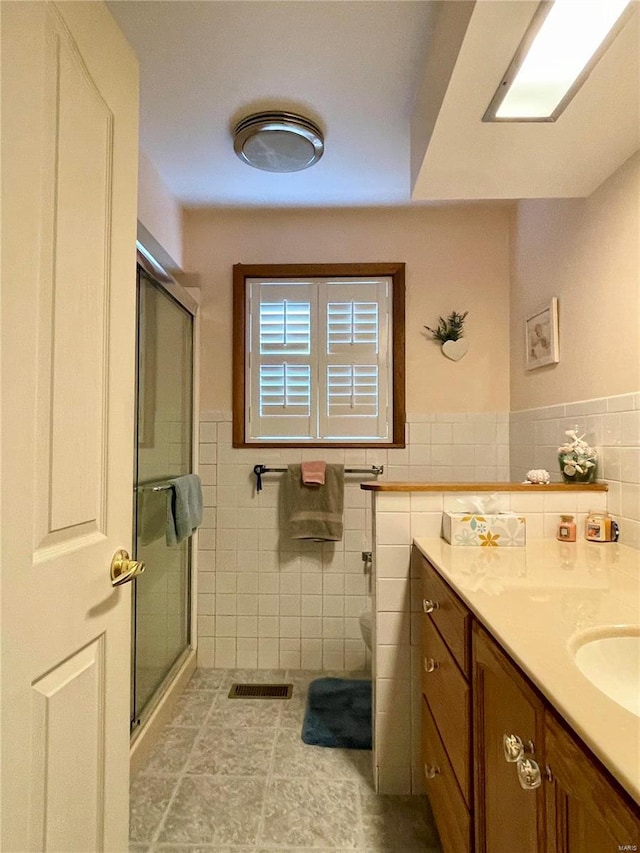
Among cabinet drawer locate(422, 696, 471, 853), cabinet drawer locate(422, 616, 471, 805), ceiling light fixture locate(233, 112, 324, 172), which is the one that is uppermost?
ceiling light fixture locate(233, 112, 324, 172)

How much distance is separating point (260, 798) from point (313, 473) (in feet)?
4.55

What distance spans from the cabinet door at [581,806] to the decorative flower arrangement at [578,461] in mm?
1240

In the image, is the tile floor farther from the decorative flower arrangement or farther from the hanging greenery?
the hanging greenery

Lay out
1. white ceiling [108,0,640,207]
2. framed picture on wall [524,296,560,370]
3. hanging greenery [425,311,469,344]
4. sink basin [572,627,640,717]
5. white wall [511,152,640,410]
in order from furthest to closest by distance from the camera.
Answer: hanging greenery [425,311,469,344] < framed picture on wall [524,296,560,370] < white wall [511,152,640,410] < white ceiling [108,0,640,207] < sink basin [572,627,640,717]

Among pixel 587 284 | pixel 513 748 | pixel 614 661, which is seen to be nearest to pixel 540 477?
pixel 587 284

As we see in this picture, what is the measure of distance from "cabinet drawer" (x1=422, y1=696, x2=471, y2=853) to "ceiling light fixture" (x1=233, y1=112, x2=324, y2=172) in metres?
2.12

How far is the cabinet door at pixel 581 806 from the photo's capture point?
52 cm

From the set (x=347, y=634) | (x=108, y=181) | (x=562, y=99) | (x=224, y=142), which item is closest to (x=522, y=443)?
(x=347, y=634)

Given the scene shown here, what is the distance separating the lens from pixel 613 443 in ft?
5.48

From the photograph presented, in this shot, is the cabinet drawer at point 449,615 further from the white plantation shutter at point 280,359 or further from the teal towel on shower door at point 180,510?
the white plantation shutter at point 280,359

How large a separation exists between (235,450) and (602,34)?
7.25 ft

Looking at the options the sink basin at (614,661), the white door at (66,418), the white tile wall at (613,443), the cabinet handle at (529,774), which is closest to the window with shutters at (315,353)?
the white tile wall at (613,443)

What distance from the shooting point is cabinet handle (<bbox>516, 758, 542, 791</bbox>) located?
2.38 ft

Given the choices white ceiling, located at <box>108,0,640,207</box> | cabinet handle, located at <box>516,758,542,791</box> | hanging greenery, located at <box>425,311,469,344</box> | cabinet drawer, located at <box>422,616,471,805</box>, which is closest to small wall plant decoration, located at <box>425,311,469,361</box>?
hanging greenery, located at <box>425,311,469,344</box>
